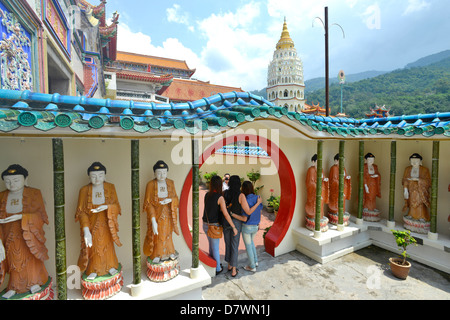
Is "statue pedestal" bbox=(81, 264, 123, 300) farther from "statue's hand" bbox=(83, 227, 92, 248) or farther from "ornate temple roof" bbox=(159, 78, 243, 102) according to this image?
"ornate temple roof" bbox=(159, 78, 243, 102)

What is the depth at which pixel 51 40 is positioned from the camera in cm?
532

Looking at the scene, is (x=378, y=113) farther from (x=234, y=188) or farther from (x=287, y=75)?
(x=287, y=75)

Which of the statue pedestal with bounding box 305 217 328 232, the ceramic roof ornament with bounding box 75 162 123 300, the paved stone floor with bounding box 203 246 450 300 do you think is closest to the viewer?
the ceramic roof ornament with bounding box 75 162 123 300

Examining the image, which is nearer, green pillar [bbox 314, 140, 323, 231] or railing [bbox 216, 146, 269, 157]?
green pillar [bbox 314, 140, 323, 231]

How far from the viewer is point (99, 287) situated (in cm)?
327

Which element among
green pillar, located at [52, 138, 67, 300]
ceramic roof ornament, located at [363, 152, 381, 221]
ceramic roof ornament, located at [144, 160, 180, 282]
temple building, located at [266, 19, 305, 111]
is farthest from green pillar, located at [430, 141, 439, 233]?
temple building, located at [266, 19, 305, 111]

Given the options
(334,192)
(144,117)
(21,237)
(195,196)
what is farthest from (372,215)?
(21,237)

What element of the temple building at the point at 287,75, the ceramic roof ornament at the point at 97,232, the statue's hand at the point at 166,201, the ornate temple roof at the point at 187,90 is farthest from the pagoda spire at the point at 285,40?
the ceramic roof ornament at the point at 97,232

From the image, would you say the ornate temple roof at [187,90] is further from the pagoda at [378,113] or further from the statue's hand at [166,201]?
the statue's hand at [166,201]

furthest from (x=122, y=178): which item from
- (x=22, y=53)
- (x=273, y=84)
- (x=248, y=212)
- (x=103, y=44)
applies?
(x=273, y=84)

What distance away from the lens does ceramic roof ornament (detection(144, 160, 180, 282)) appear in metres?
3.68

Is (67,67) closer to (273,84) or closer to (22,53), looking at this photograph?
(22,53)

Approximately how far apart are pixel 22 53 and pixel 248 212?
4789 millimetres

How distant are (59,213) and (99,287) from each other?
1170 millimetres
